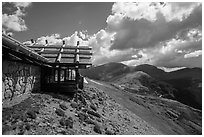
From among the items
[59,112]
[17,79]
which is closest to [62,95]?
[59,112]

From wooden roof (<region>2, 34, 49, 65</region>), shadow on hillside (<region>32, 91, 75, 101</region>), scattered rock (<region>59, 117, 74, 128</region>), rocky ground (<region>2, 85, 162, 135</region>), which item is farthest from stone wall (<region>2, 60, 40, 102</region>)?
scattered rock (<region>59, 117, 74, 128</region>)

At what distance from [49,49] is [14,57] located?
8438 millimetres

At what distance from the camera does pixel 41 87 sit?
1958cm

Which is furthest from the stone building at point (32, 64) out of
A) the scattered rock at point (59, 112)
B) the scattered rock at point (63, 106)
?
the scattered rock at point (59, 112)

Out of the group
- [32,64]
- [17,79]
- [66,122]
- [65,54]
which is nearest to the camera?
[66,122]

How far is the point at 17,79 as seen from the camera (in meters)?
14.6

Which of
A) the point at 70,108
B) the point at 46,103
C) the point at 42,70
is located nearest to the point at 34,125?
the point at 46,103

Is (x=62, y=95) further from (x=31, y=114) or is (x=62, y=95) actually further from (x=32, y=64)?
(x=31, y=114)

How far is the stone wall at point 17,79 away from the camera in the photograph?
515 inches

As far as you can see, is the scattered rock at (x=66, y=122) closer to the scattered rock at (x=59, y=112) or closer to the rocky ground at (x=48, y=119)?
the rocky ground at (x=48, y=119)

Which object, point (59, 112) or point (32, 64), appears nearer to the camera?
point (59, 112)

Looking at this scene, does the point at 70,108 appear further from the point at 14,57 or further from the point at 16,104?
the point at 14,57

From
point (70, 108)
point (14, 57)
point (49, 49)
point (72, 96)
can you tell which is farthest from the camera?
point (49, 49)

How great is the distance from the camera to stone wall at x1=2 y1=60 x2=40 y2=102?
13.1 metres
